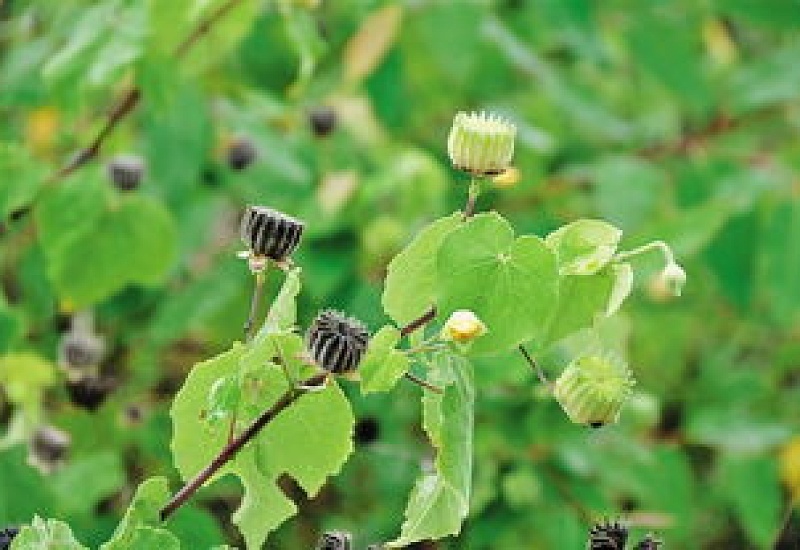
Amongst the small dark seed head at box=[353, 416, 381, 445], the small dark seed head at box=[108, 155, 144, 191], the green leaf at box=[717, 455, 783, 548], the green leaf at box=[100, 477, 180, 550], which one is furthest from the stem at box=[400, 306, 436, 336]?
the green leaf at box=[717, 455, 783, 548]

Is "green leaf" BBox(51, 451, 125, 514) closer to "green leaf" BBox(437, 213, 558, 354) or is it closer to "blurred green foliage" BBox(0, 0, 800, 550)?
"blurred green foliage" BBox(0, 0, 800, 550)

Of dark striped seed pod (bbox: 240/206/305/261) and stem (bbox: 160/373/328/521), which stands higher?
dark striped seed pod (bbox: 240/206/305/261)

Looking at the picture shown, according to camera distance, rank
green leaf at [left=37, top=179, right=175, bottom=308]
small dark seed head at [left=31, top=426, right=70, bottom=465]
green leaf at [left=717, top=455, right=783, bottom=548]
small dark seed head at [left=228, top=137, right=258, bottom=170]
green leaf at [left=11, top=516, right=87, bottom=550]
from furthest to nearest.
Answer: green leaf at [left=717, top=455, right=783, bottom=548], small dark seed head at [left=228, top=137, right=258, bottom=170], green leaf at [left=37, top=179, right=175, bottom=308], small dark seed head at [left=31, top=426, right=70, bottom=465], green leaf at [left=11, top=516, right=87, bottom=550]

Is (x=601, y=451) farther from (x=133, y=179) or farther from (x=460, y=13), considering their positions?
(x=133, y=179)

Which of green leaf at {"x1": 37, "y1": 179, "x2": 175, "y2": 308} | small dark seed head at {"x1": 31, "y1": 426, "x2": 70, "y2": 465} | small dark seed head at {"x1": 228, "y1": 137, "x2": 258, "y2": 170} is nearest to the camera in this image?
small dark seed head at {"x1": 31, "y1": 426, "x2": 70, "y2": 465}

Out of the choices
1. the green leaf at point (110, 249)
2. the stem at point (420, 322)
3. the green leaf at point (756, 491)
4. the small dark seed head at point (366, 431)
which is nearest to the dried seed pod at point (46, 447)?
the green leaf at point (110, 249)

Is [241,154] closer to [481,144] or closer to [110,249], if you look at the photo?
[110,249]

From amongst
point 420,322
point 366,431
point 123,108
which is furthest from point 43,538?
point 366,431

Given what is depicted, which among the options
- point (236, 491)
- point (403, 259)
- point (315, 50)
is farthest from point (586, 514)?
point (403, 259)
